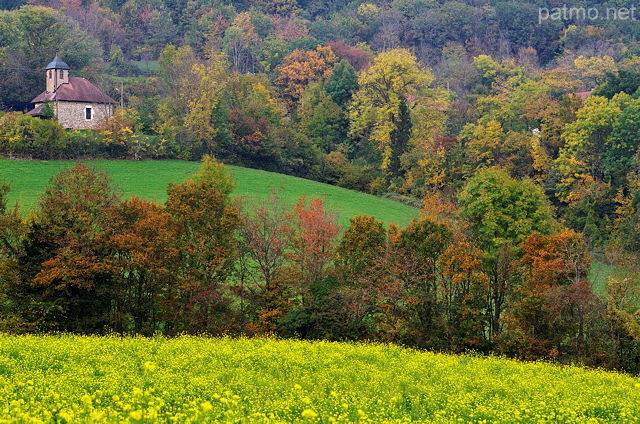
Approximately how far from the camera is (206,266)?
1294 inches

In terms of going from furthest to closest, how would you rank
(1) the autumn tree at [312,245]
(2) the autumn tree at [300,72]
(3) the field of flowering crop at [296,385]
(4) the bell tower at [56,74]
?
(2) the autumn tree at [300,72] < (4) the bell tower at [56,74] < (1) the autumn tree at [312,245] < (3) the field of flowering crop at [296,385]

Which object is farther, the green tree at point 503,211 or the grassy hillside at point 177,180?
the grassy hillside at point 177,180

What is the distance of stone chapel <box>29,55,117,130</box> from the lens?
7156 centimetres

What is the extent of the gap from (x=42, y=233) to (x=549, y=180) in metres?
48.5

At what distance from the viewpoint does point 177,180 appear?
6081cm

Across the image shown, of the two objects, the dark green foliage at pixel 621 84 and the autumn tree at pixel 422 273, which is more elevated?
the dark green foliage at pixel 621 84

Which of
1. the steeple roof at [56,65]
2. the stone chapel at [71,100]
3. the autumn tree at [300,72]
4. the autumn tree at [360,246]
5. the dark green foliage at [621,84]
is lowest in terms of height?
the autumn tree at [360,246]

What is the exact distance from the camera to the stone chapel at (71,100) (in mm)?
71562

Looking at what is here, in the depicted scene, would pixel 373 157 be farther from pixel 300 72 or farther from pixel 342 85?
pixel 300 72

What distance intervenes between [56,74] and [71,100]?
17.5ft

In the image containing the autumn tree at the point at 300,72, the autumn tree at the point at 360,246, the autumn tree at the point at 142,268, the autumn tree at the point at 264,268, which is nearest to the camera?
the autumn tree at the point at 142,268

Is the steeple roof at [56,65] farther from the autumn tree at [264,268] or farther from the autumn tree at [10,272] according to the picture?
the autumn tree at [264,268]

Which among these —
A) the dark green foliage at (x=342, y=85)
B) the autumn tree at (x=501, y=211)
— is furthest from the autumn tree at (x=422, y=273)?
the dark green foliage at (x=342, y=85)

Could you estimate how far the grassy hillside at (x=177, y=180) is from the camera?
54938 millimetres
